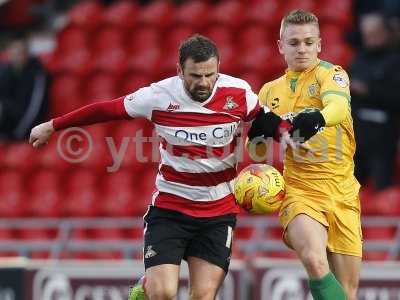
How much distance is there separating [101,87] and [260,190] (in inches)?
271

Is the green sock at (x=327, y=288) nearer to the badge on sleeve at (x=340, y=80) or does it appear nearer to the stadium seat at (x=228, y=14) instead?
the badge on sleeve at (x=340, y=80)

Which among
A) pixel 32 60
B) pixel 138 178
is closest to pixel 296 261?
pixel 138 178

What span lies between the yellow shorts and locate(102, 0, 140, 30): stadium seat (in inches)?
279

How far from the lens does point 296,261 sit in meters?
11.0

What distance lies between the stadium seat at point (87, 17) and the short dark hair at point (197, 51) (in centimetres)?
753

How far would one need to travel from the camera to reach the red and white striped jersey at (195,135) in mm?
8578

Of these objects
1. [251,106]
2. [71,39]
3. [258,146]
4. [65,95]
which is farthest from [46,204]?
[251,106]

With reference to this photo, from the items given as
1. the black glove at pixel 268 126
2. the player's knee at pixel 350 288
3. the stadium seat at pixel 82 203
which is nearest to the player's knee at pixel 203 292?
the player's knee at pixel 350 288

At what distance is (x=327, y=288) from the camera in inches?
331

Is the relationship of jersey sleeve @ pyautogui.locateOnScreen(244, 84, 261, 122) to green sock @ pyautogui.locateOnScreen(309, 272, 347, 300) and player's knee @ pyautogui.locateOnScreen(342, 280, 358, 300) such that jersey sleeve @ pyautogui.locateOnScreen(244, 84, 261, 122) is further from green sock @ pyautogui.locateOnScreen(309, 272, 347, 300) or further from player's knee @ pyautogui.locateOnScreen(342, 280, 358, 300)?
player's knee @ pyautogui.locateOnScreen(342, 280, 358, 300)

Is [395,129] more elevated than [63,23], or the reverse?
[63,23]

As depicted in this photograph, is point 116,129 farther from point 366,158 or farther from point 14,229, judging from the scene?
point 366,158

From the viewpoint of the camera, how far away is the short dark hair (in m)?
8.28

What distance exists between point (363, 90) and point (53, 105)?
4356 millimetres
